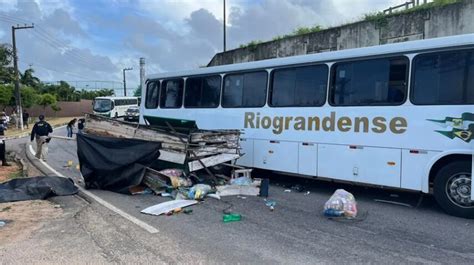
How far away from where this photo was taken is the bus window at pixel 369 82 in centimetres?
805

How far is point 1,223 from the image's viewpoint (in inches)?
274

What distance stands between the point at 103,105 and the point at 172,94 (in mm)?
35497

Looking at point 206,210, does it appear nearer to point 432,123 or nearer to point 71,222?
point 71,222

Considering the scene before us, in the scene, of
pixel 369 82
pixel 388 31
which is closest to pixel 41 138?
pixel 369 82

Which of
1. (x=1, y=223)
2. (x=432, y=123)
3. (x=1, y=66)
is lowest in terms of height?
(x=1, y=223)

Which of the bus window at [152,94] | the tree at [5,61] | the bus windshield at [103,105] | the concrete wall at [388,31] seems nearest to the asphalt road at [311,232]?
the bus window at [152,94]

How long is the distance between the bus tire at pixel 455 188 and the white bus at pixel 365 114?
0.6 inches

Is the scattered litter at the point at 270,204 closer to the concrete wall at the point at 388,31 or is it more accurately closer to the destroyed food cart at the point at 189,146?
the destroyed food cart at the point at 189,146

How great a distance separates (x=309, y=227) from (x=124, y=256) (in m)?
2.87

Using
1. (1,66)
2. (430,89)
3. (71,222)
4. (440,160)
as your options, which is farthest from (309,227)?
(1,66)

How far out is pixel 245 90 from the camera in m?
11.2

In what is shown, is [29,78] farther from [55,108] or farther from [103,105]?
[103,105]

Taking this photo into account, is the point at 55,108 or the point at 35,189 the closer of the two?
the point at 35,189

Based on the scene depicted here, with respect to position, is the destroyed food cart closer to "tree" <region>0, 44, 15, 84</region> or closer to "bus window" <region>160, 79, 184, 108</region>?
"bus window" <region>160, 79, 184, 108</region>
